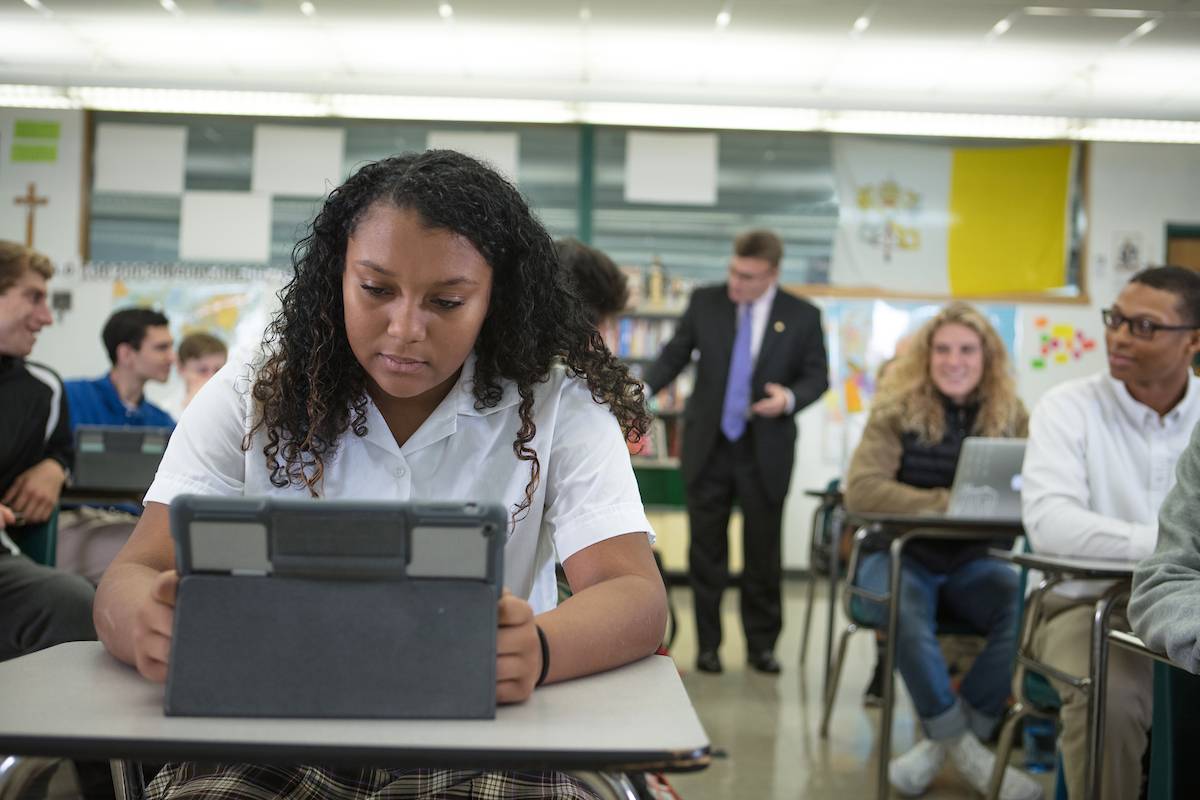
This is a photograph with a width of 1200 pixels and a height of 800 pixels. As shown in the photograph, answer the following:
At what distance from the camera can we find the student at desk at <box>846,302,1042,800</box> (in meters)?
2.90

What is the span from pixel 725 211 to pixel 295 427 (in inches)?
249

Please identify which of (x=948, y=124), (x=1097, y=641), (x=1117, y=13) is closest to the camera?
(x=1097, y=641)

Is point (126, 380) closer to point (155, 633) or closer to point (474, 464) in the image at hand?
point (474, 464)

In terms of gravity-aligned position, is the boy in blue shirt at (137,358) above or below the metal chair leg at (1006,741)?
above

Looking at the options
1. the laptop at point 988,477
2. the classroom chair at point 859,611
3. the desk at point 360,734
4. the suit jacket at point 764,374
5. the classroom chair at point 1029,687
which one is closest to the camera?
the desk at point 360,734

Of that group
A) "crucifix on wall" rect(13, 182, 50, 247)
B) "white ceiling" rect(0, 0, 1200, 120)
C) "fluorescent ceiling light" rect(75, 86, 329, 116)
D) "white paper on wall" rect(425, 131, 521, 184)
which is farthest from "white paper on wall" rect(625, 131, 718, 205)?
"crucifix on wall" rect(13, 182, 50, 247)

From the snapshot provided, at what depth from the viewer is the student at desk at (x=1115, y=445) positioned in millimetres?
2283

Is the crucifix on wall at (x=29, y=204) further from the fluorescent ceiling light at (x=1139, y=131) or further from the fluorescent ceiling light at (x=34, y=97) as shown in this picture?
the fluorescent ceiling light at (x=1139, y=131)

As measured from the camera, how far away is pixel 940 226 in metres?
7.30

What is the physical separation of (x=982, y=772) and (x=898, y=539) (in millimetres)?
597

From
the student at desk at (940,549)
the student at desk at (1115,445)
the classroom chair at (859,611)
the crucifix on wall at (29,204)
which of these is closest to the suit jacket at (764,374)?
the student at desk at (940,549)

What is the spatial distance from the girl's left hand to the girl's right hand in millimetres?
251

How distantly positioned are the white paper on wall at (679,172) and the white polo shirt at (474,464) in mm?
6135

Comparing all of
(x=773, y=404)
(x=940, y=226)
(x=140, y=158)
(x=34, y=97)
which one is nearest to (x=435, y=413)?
(x=773, y=404)
